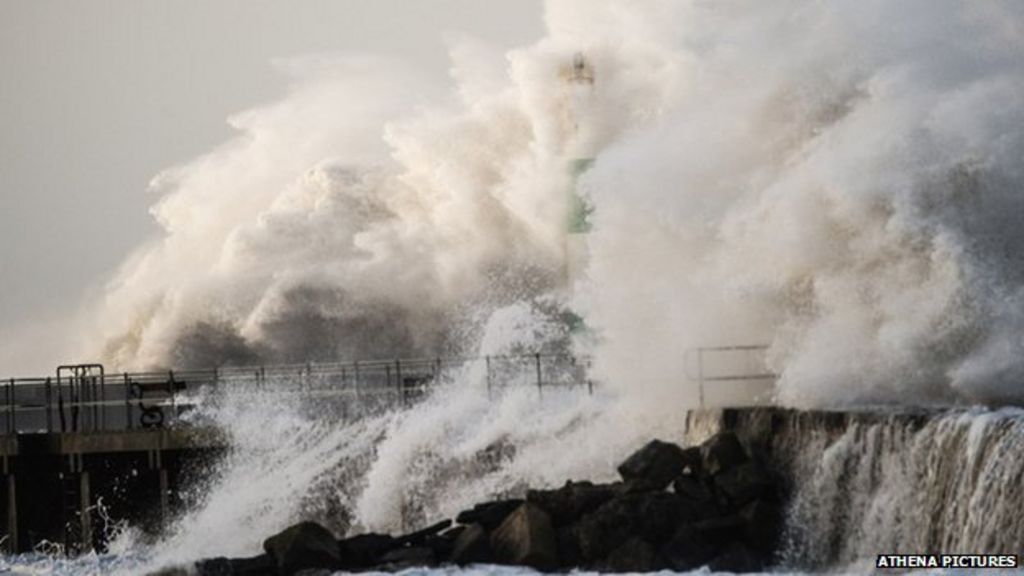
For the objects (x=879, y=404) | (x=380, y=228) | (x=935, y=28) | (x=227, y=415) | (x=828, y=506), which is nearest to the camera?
(x=828, y=506)

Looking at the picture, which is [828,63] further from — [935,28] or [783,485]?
[783,485]

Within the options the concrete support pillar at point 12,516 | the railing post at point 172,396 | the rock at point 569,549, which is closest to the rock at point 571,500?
the rock at point 569,549

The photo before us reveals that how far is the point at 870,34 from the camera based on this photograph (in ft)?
86.1

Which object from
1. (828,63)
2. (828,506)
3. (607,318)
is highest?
(828,63)

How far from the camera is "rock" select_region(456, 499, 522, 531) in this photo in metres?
23.3

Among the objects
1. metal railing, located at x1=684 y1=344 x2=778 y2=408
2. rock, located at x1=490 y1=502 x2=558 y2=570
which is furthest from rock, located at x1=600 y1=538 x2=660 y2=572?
metal railing, located at x1=684 y1=344 x2=778 y2=408

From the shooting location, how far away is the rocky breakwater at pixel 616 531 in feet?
71.6

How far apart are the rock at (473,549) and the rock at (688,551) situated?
5.65 ft

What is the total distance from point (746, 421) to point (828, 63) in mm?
4542

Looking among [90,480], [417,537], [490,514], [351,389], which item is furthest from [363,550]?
[351,389]

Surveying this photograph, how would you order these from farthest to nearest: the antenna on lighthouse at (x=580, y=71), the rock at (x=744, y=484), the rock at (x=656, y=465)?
1. the antenna on lighthouse at (x=580, y=71)
2. the rock at (x=656, y=465)
3. the rock at (x=744, y=484)

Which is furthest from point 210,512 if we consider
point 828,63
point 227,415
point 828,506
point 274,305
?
point 274,305

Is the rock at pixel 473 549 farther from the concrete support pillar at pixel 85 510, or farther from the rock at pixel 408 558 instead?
the concrete support pillar at pixel 85 510

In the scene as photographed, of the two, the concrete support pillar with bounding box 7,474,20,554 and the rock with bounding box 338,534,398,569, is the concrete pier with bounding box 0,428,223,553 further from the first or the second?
the rock with bounding box 338,534,398,569
